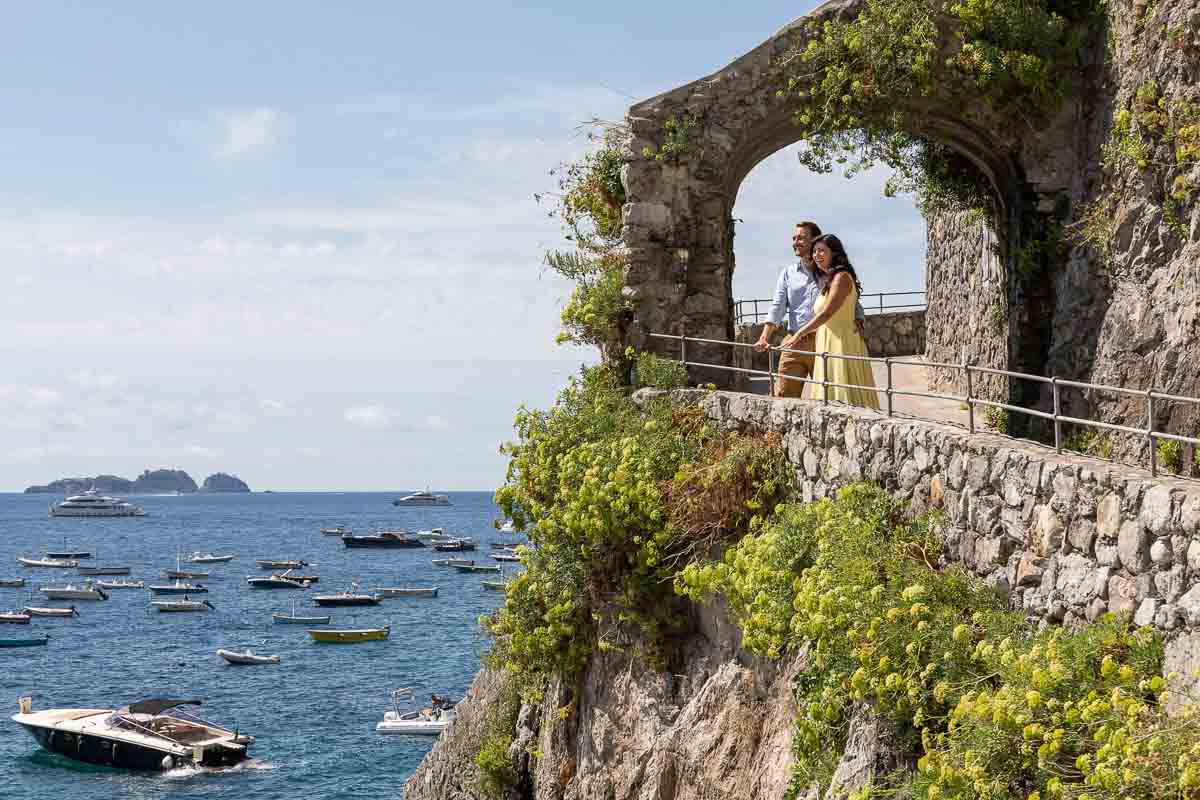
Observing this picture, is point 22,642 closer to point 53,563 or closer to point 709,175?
point 53,563

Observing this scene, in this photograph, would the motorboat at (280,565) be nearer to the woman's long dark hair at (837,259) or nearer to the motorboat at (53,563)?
the motorboat at (53,563)

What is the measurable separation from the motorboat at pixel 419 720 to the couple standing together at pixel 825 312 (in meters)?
35.3

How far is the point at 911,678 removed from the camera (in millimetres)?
8062

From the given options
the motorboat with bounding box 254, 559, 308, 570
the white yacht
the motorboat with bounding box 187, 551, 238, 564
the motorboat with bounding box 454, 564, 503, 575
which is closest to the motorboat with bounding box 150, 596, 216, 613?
the motorboat with bounding box 254, 559, 308, 570

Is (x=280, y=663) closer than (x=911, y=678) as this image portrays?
No

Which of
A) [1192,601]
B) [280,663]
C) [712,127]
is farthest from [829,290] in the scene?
[280,663]

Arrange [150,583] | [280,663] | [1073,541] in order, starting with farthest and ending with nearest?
[150,583] → [280,663] → [1073,541]

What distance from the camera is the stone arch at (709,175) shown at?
14586 millimetres

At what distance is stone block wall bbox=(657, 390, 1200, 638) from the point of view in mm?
7078

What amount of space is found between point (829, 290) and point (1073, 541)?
4604 millimetres

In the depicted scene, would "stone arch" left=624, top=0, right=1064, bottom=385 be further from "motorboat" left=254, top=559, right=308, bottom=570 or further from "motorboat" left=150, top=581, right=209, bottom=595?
"motorboat" left=254, top=559, right=308, bottom=570

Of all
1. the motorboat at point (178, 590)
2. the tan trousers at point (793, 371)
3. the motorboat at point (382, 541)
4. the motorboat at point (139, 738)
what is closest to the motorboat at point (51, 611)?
the motorboat at point (178, 590)

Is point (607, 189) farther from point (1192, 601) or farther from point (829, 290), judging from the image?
point (1192, 601)

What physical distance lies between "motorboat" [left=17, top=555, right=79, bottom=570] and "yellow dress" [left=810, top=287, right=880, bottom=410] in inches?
4507
